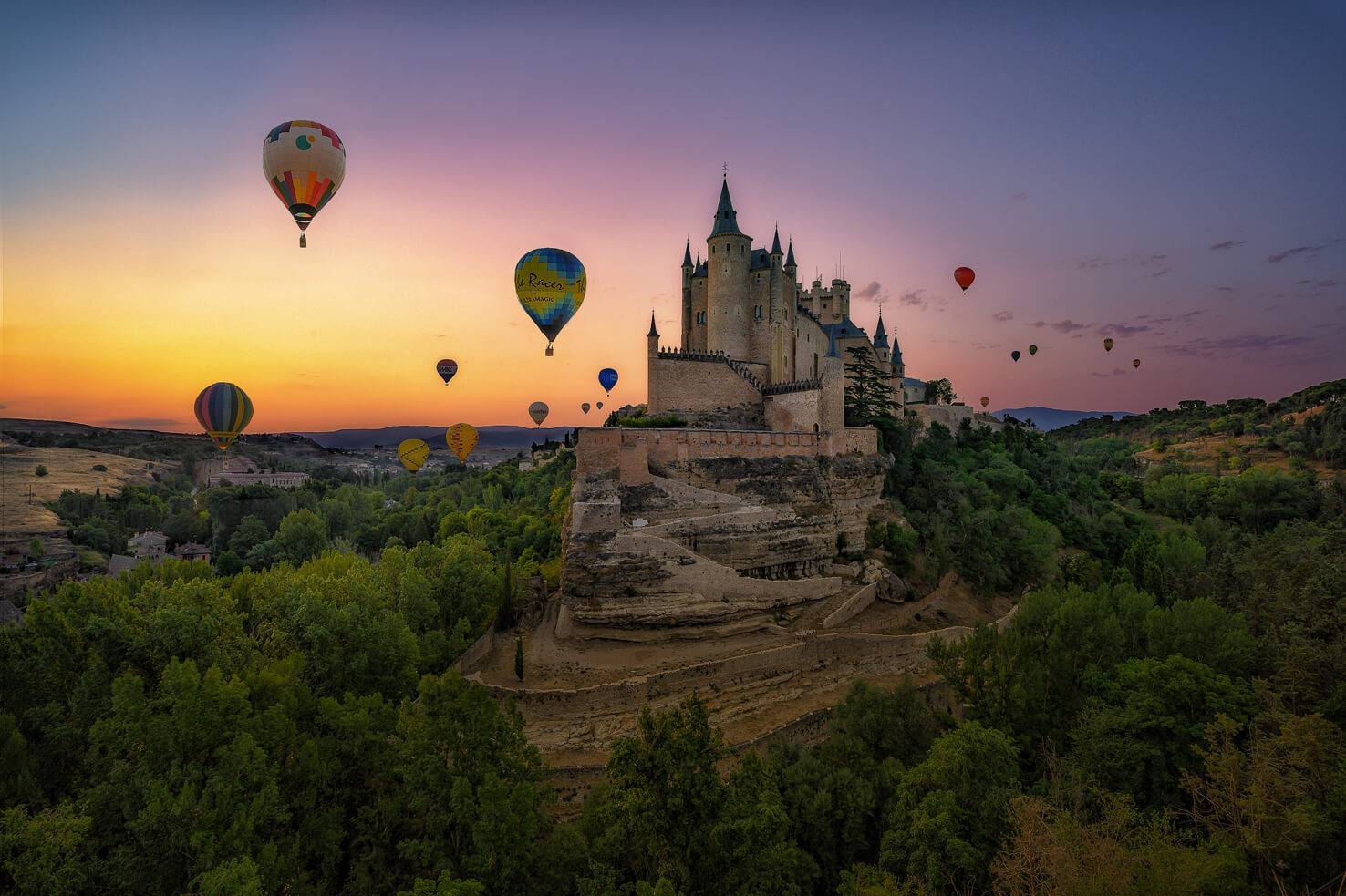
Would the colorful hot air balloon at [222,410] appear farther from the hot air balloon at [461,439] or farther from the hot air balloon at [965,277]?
the hot air balloon at [965,277]

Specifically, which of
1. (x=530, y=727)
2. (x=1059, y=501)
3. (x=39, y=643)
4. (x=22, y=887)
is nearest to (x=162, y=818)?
(x=22, y=887)

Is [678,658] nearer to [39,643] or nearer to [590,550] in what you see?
[590,550]

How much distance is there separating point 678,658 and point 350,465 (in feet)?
293

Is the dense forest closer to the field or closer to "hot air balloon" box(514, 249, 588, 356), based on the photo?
"hot air balloon" box(514, 249, 588, 356)

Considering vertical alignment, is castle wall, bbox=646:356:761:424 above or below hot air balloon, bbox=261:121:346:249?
below

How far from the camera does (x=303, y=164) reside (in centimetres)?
1844

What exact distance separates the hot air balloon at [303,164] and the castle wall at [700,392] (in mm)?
18410

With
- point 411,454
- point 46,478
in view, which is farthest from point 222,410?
point 46,478

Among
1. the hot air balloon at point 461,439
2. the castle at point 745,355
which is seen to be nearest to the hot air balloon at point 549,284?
the castle at point 745,355

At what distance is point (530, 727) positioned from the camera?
62.4ft

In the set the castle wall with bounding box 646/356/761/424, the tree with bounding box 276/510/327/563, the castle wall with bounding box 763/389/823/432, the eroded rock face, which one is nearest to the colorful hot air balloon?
the eroded rock face

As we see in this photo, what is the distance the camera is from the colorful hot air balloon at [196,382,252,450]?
22.1 metres

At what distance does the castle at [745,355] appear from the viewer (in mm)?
34344

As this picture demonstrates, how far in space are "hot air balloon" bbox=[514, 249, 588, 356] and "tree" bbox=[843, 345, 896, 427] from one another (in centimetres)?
2119
